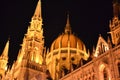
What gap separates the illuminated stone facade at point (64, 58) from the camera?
1342 inches

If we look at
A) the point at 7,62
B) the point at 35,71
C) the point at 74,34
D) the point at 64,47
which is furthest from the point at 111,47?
the point at 7,62

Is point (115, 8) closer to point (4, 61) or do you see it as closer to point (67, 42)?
point (67, 42)

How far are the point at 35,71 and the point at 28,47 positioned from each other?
5844mm

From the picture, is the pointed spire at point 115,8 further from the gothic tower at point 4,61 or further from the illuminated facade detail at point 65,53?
the gothic tower at point 4,61

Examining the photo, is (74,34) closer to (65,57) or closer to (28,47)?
(65,57)

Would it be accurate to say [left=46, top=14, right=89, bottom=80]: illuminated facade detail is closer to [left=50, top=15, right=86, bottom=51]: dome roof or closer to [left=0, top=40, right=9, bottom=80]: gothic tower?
[left=50, top=15, right=86, bottom=51]: dome roof

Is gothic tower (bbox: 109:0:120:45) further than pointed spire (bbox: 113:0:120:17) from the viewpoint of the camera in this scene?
No

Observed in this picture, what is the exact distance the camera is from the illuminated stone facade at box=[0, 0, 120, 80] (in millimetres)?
34094

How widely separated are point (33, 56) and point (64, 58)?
9248 millimetres

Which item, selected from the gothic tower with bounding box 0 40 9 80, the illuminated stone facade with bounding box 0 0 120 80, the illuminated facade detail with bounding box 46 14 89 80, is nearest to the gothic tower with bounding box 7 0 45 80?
the illuminated stone facade with bounding box 0 0 120 80

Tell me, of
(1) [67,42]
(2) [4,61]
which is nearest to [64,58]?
(1) [67,42]

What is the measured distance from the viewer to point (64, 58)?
55781 mm

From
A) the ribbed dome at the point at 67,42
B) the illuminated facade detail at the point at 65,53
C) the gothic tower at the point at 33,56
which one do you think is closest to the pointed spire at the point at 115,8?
the illuminated facade detail at the point at 65,53

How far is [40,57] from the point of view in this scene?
49.8 m
